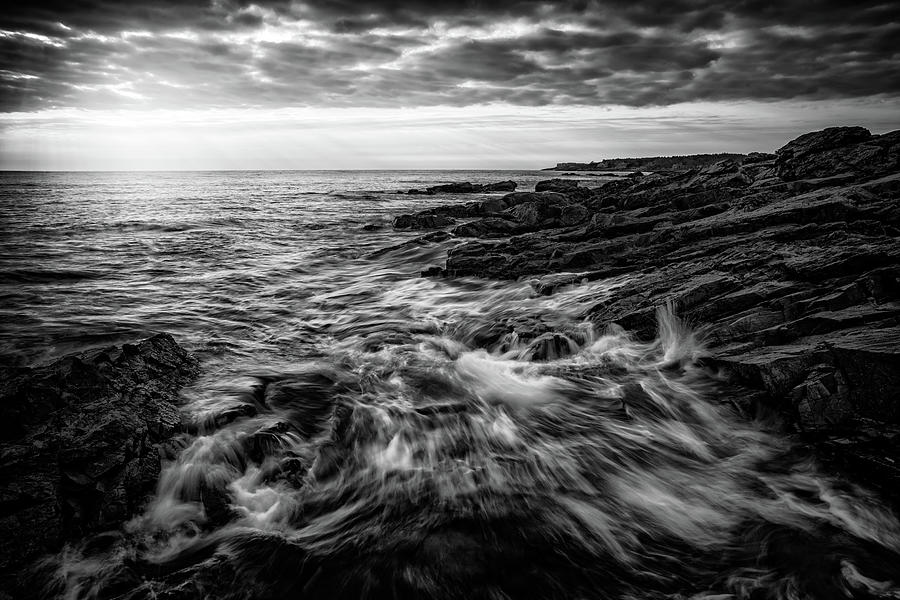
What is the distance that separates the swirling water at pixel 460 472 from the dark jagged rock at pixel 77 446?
26cm

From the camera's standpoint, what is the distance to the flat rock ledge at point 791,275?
5.09 metres

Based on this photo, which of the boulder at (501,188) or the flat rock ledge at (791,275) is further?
the boulder at (501,188)

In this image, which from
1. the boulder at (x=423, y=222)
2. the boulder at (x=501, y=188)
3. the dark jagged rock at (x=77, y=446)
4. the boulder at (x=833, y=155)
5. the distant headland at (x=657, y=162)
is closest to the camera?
the dark jagged rock at (x=77, y=446)

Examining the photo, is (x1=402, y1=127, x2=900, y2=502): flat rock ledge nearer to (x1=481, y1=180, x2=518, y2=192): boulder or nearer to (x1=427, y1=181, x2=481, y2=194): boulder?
(x1=427, y1=181, x2=481, y2=194): boulder

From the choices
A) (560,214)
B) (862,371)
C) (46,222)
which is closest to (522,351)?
(862,371)

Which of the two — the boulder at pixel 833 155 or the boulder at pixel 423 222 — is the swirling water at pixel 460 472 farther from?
the boulder at pixel 423 222

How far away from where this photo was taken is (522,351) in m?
8.82

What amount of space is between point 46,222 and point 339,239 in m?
19.2

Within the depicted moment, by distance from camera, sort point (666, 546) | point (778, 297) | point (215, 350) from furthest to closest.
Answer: point (215, 350) < point (778, 297) < point (666, 546)

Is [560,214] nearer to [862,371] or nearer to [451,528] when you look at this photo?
[862,371]

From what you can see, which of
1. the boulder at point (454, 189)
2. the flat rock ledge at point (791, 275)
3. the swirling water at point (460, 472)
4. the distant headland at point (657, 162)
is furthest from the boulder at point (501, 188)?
the distant headland at point (657, 162)

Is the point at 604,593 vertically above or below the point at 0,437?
below

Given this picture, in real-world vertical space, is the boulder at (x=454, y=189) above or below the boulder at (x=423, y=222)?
above

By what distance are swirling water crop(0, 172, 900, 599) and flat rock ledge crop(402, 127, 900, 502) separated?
1.73ft
